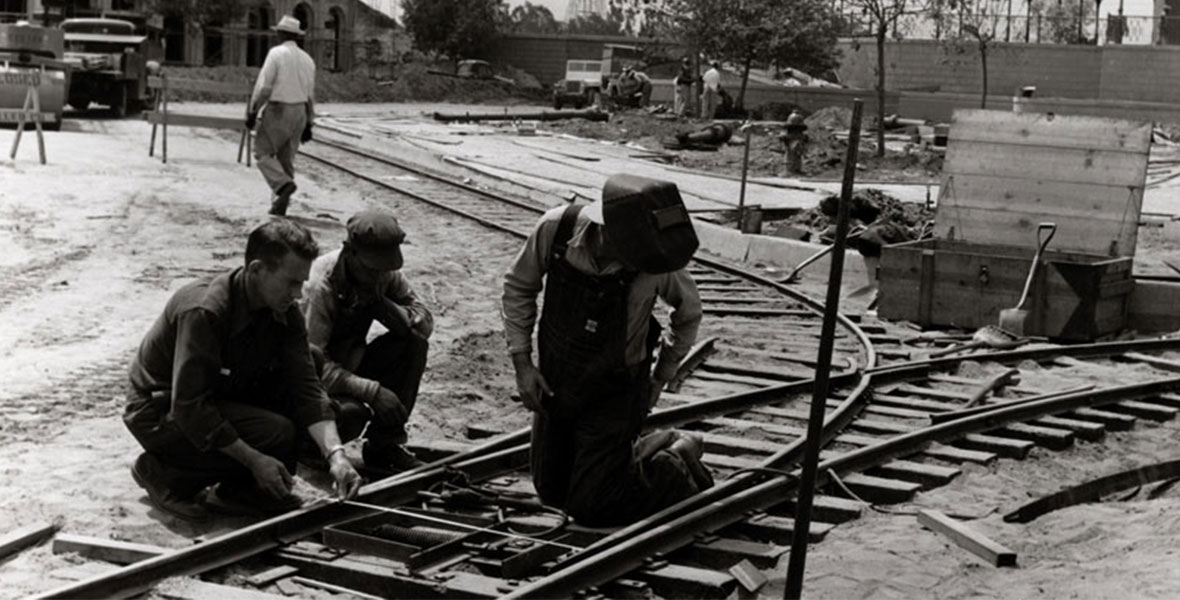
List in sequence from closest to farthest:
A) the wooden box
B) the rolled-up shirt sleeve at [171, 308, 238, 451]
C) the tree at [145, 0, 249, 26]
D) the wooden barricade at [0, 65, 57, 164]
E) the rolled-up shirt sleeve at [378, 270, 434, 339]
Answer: the rolled-up shirt sleeve at [171, 308, 238, 451] → the rolled-up shirt sleeve at [378, 270, 434, 339] → the wooden box → the wooden barricade at [0, 65, 57, 164] → the tree at [145, 0, 249, 26]

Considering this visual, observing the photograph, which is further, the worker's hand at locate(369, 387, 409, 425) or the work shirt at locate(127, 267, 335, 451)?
the worker's hand at locate(369, 387, 409, 425)

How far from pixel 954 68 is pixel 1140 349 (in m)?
46.7

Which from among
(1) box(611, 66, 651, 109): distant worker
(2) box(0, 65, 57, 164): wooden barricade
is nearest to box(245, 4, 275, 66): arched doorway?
(1) box(611, 66, 651, 109): distant worker

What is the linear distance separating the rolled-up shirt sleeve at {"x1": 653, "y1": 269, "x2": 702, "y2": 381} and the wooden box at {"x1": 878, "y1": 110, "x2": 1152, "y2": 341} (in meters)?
6.53

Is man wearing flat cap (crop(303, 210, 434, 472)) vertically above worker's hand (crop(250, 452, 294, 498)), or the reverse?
man wearing flat cap (crop(303, 210, 434, 472))

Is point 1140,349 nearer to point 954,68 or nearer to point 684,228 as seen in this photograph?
point 684,228

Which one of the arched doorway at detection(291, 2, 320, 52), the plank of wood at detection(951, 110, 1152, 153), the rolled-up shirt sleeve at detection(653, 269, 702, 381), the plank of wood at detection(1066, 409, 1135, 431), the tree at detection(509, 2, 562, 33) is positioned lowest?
the plank of wood at detection(1066, 409, 1135, 431)

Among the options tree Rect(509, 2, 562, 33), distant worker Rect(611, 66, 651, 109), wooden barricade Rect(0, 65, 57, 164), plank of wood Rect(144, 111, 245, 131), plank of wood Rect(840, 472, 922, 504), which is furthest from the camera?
tree Rect(509, 2, 562, 33)

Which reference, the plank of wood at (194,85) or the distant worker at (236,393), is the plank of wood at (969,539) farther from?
the plank of wood at (194,85)

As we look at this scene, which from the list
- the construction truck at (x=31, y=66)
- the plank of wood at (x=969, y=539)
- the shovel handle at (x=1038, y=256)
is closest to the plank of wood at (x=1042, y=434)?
the plank of wood at (x=969, y=539)

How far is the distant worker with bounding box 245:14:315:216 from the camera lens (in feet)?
53.5

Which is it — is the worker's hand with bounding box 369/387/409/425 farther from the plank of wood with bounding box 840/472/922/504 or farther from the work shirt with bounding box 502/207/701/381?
the plank of wood with bounding box 840/472/922/504

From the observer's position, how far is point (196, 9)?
63250mm

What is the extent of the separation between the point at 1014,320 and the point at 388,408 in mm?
6578
